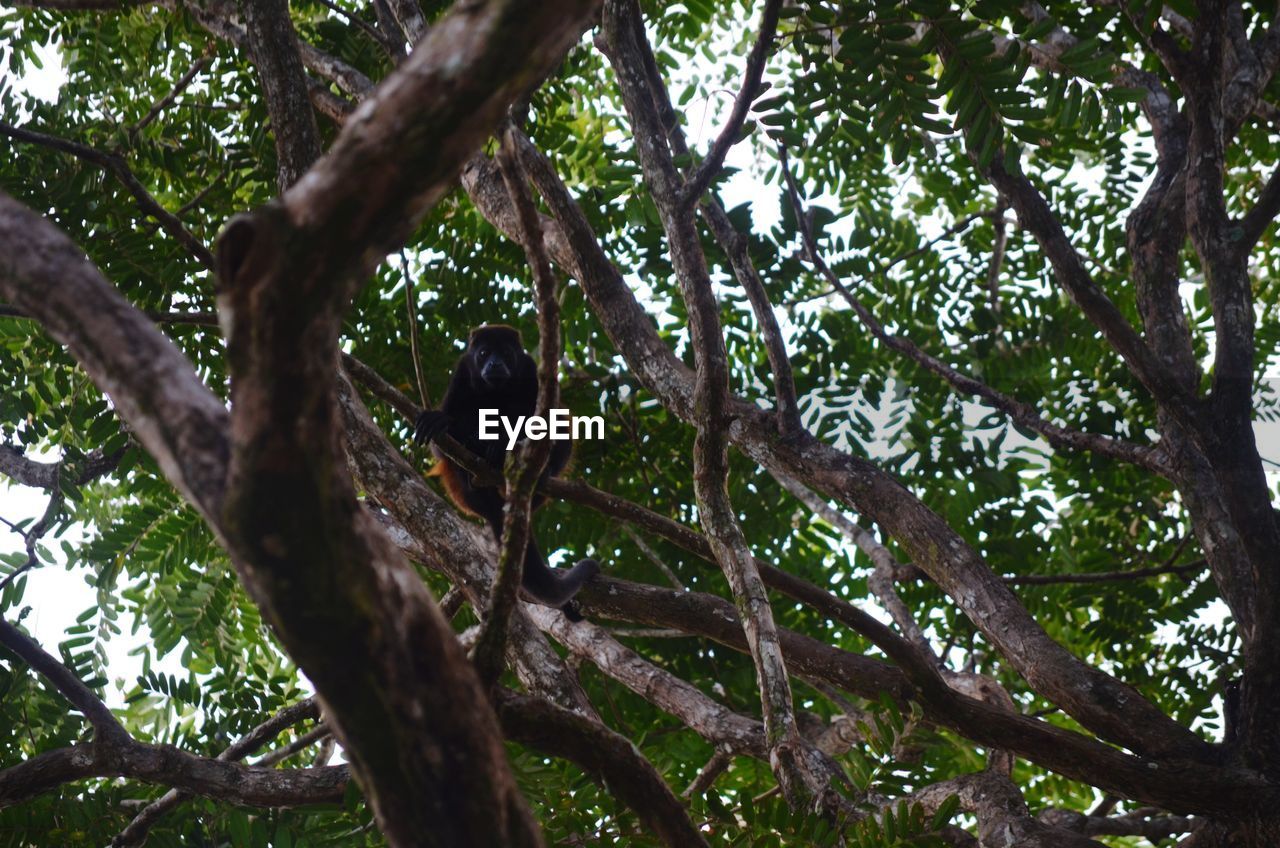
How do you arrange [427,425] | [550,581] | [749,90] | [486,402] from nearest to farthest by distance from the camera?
[749,90] < [427,425] < [550,581] < [486,402]

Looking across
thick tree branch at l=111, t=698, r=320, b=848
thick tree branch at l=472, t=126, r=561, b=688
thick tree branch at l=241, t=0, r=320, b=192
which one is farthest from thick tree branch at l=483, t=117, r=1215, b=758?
thick tree branch at l=111, t=698, r=320, b=848

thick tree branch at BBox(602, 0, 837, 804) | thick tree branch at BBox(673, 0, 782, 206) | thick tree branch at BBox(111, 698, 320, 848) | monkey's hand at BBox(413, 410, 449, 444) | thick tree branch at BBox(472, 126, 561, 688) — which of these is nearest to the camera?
thick tree branch at BBox(472, 126, 561, 688)

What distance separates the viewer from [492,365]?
5324 mm

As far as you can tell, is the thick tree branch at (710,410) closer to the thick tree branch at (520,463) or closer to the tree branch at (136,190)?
the thick tree branch at (520,463)

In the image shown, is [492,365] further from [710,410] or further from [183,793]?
[183,793]

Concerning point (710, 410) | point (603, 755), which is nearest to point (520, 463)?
point (603, 755)

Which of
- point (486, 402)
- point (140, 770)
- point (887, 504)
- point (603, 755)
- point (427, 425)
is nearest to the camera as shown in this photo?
point (603, 755)

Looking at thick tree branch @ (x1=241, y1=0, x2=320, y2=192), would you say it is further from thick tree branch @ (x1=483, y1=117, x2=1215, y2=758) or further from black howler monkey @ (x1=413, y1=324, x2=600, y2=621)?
→ black howler monkey @ (x1=413, y1=324, x2=600, y2=621)

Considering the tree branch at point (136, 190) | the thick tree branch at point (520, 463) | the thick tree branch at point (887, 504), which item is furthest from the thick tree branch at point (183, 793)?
the thick tree branch at point (520, 463)

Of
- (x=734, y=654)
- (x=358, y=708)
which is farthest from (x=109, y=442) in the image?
(x=358, y=708)

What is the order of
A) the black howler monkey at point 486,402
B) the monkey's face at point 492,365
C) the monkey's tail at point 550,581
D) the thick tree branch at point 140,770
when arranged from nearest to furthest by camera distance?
the thick tree branch at point 140,770, the monkey's tail at point 550,581, the monkey's face at point 492,365, the black howler monkey at point 486,402

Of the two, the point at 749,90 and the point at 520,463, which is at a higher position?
the point at 749,90

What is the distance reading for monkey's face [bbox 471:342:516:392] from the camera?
532 centimetres

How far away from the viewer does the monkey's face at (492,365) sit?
5320mm
